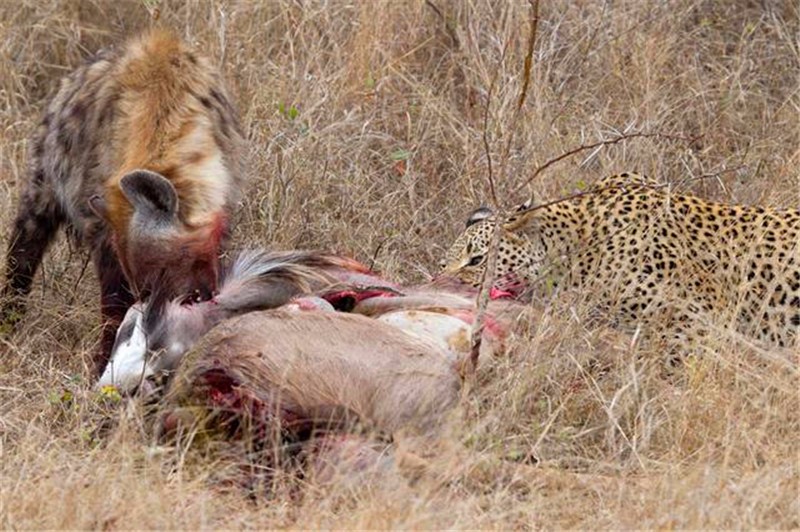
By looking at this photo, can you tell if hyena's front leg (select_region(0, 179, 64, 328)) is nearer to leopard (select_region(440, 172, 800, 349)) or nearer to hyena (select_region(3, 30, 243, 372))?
hyena (select_region(3, 30, 243, 372))

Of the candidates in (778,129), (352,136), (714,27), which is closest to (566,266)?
(352,136)

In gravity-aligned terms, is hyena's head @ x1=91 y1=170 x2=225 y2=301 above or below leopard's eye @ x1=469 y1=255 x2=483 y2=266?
above

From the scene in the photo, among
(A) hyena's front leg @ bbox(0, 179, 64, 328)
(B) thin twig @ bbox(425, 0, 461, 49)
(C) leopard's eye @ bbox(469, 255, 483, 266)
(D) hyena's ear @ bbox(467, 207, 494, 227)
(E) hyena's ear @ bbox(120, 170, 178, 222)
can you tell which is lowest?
(A) hyena's front leg @ bbox(0, 179, 64, 328)

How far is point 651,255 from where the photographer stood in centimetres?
615

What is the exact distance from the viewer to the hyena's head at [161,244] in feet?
17.2

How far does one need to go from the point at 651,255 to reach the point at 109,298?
2017 millimetres

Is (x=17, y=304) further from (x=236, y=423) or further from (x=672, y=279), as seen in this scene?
(x=672, y=279)

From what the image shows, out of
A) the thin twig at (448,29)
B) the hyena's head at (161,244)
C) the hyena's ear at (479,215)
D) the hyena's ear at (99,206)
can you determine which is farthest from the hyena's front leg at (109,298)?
the thin twig at (448,29)

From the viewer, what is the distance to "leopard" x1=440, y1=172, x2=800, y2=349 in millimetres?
6008

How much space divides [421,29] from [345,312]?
10.4ft

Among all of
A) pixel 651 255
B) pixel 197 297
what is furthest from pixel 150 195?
pixel 651 255

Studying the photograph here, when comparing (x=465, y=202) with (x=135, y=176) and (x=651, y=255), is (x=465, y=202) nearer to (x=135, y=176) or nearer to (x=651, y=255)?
(x=651, y=255)

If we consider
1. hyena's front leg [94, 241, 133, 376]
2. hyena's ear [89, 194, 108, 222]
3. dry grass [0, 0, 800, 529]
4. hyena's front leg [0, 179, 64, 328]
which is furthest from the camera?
hyena's front leg [0, 179, 64, 328]

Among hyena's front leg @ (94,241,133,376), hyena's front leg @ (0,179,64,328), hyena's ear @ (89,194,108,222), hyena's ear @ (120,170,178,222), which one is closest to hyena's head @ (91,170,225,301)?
hyena's ear @ (120,170,178,222)
